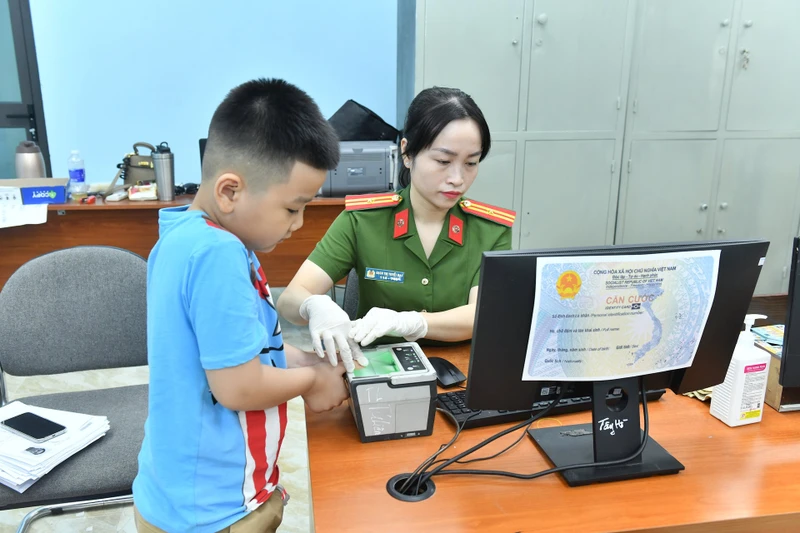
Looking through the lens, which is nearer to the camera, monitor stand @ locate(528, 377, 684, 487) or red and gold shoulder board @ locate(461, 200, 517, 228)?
monitor stand @ locate(528, 377, 684, 487)

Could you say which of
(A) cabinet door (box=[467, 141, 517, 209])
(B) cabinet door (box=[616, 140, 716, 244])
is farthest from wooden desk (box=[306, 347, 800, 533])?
(B) cabinet door (box=[616, 140, 716, 244])

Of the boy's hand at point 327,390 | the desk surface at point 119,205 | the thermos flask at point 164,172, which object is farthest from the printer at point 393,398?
the thermos flask at point 164,172

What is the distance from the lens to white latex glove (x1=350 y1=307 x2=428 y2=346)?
1108 millimetres

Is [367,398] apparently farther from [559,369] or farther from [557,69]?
[557,69]

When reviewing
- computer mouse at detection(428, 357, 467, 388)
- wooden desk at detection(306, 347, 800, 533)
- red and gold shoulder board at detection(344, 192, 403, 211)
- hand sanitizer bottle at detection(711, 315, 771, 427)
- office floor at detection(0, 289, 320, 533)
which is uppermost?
red and gold shoulder board at detection(344, 192, 403, 211)

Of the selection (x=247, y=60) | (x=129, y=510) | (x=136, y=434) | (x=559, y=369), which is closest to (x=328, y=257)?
(x=136, y=434)

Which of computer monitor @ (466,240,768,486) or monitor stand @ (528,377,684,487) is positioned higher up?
computer monitor @ (466,240,768,486)

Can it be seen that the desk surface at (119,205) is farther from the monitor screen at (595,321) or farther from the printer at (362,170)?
the monitor screen at (595,321)

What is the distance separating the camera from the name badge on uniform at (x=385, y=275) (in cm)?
155

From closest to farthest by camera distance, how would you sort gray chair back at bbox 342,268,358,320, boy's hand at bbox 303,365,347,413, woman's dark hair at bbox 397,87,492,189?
boy's hand at bbox 303,365,347,413 < woman's dark hair at bbox 397,87,492,189 < gray chair back at bbox 342,268,358,320

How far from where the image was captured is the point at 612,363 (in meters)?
0.91

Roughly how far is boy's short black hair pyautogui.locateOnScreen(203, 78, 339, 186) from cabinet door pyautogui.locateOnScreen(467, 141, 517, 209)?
255 centimetres

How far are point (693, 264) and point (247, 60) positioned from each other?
11.3ft

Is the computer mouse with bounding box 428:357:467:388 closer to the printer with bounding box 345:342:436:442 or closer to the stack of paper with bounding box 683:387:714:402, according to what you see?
the printer with bounding box 345:342:436:442
